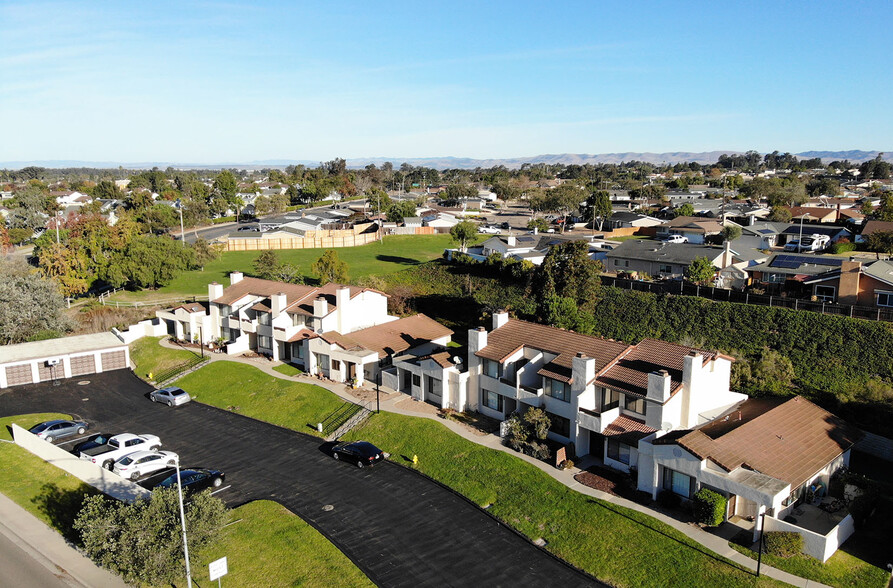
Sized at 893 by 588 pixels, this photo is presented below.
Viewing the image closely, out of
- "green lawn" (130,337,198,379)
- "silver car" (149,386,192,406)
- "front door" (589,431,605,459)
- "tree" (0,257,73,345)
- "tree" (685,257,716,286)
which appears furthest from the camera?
"tree" (0,257,73,345)

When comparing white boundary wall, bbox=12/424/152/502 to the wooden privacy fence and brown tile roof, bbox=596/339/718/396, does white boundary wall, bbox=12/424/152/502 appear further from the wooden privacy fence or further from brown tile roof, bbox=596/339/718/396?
the wooden privacy fence

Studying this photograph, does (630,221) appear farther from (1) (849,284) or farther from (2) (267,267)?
(2) (267,267)

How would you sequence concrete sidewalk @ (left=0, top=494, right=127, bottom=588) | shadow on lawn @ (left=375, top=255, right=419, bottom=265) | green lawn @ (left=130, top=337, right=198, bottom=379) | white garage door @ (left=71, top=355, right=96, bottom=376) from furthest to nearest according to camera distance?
shadow on lawn @ (left=375, top=255, right=419, bottom=265), green lawn @ (left=130, top=337, right=198, bottom=379), white garage door @ (left=71, top=355, right=96, bottom=376), concrete sidewalk @ (left=0, top=494, right=127, bottom=588)

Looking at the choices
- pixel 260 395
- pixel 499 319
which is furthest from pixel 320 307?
pixel 499 319

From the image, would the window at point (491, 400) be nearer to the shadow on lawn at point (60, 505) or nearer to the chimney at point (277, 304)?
the chimney at point (277, 304)

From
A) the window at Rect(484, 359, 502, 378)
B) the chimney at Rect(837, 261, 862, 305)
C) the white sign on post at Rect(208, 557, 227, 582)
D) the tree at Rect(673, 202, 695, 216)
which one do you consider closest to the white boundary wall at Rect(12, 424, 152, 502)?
the white sign on post at Rect(208, 557, 227, 582)

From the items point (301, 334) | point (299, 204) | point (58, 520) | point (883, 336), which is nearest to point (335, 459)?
point (58, 520)

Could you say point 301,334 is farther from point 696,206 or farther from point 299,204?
point 299,204

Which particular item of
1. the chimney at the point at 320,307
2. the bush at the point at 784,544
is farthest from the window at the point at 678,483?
the chimney at the point at 320,307
